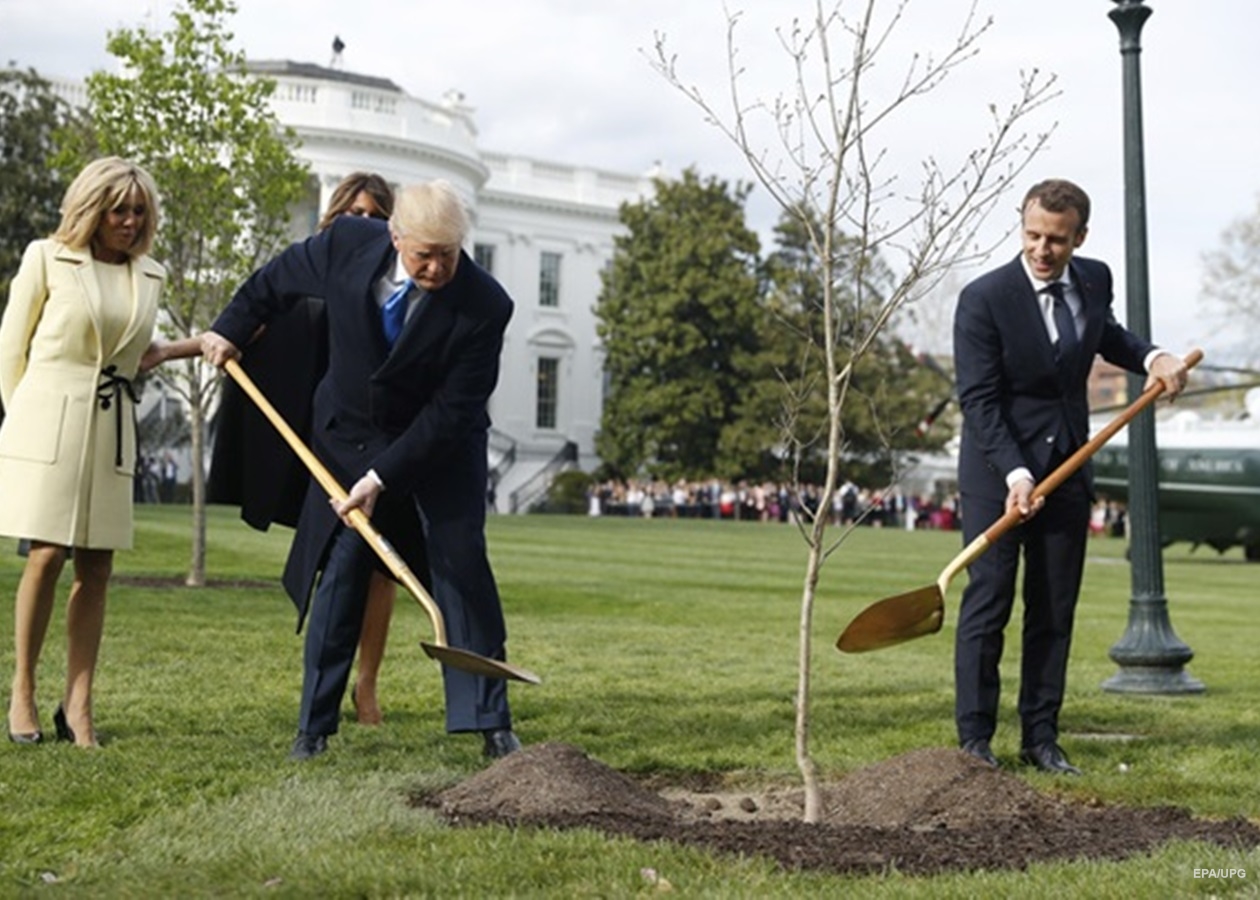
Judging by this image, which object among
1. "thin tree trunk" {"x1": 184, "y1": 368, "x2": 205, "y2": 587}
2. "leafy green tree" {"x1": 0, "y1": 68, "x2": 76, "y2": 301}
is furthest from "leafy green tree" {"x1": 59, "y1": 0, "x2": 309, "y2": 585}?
"leafy green tree" {"x1": 0, "y1": 68, "x2": 76, "y2": 301}

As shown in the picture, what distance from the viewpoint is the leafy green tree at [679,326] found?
204 ft

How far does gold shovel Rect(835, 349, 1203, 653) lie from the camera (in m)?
5.88

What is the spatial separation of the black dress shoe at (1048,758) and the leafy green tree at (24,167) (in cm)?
3901

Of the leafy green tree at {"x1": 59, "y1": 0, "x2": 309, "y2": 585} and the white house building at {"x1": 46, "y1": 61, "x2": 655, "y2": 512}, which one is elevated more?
the white house building at {"x1": 46, "y1": 61, "x2": 655, "y2": 512}

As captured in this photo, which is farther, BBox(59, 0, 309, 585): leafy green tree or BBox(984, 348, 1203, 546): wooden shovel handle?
BBox(59, 0, 309, 585): leafy green tree

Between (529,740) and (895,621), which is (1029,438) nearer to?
(895,621)

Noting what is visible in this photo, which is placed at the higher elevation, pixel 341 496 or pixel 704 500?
pixel 704 500

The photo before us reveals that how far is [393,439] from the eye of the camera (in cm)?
623

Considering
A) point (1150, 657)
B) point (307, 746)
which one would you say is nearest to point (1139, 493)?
point (1150, 657)

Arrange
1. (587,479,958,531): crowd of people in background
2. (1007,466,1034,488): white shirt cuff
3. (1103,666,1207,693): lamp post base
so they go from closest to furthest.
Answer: (1007,466,1034,488): white shirt cuff
(1103,666,1207,693): lamp post base
(587,479,958,531): crowd of people in background

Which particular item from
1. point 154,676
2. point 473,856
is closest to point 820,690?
point 154,676

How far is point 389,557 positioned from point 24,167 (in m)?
40.2

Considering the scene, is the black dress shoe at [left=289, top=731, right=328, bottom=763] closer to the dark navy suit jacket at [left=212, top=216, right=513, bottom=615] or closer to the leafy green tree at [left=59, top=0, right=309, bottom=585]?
the dark navy suit jacket at [left=212, top=216, right=513, bottom=615]

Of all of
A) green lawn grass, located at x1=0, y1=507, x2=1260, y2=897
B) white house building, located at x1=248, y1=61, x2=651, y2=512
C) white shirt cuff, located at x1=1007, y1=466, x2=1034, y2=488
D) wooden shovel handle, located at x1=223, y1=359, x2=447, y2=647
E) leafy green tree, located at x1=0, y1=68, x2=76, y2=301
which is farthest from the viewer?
white house building, located at x1=248, y1=61, x2=651, y2=512
